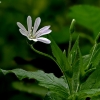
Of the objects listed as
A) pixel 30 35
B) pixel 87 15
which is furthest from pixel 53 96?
pixel 87 15

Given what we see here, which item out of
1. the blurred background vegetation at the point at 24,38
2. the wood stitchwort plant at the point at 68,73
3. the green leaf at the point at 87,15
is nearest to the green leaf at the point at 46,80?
the wood stitchwort plant at the point at 68,73

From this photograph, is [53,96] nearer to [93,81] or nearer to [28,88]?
[93,81]

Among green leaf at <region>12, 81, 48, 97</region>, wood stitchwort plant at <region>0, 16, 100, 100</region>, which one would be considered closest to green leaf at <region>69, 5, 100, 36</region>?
green leaf at <region>12, 81, 48, 97</region>

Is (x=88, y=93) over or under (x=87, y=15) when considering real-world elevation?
under

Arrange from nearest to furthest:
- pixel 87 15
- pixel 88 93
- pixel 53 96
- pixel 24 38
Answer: pixel 88 93, pixel 53 96, pixel 87 15, pixel 24 38

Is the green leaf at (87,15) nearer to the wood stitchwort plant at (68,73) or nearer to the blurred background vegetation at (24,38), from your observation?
the blurred background vegetation at (24,38)

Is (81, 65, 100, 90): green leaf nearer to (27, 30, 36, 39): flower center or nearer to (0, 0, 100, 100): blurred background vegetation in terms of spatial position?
(27, 30, 36, 39): flower center

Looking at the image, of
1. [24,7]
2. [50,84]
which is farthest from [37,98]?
[24,7]
